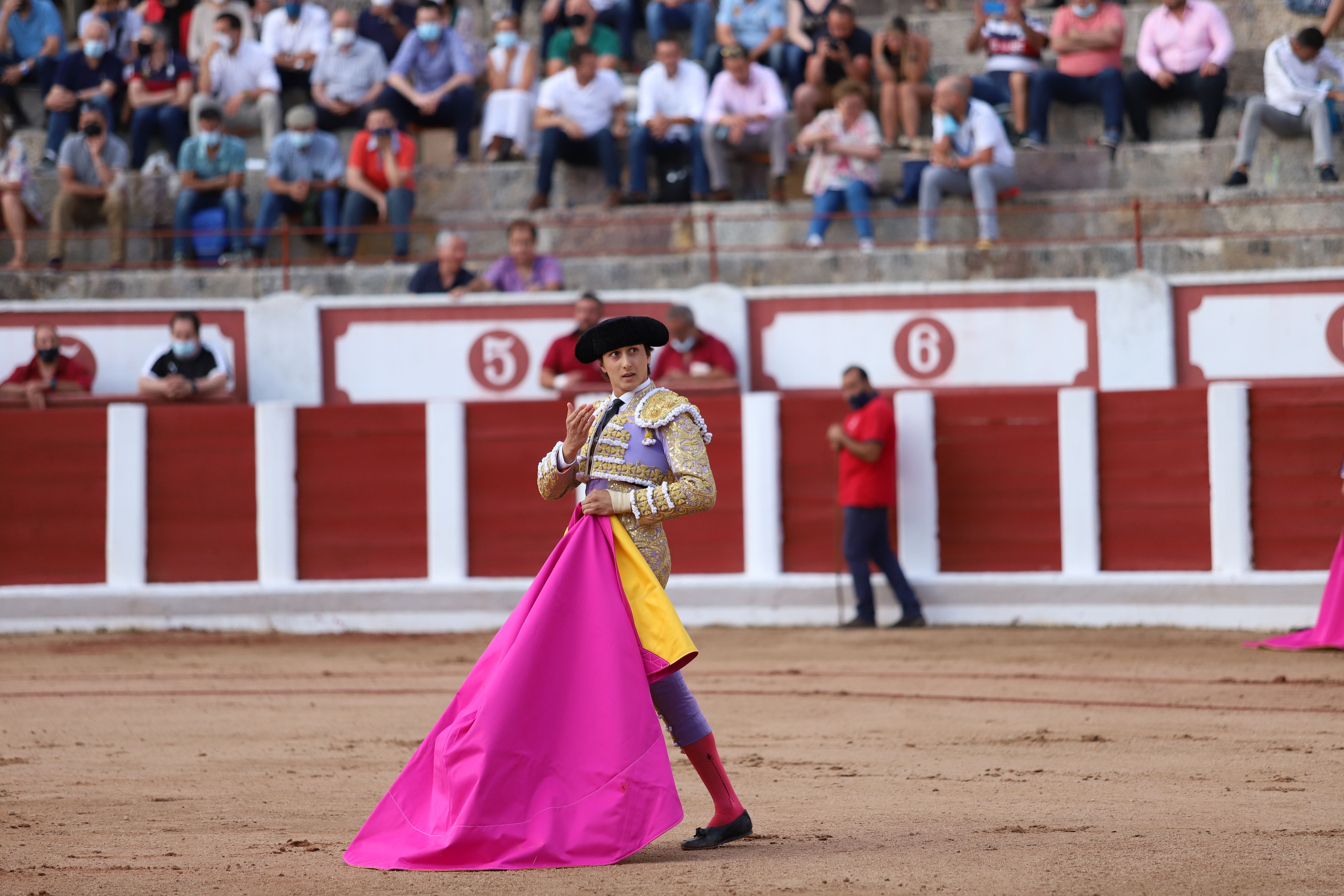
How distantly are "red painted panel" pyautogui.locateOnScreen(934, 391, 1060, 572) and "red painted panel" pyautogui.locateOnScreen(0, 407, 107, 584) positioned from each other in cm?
477

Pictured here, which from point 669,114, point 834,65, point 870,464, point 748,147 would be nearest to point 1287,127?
point 834,65

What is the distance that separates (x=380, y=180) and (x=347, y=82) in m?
1.20

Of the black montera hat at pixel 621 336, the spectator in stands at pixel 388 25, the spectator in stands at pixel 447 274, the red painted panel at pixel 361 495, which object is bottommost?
the red painted panel at pixel 361 495

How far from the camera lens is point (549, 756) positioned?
3.65 m

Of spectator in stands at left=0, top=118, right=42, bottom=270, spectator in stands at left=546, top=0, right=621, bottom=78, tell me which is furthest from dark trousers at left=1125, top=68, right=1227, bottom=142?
spectator in stands at left=0, top=118, right=42, bottom=270

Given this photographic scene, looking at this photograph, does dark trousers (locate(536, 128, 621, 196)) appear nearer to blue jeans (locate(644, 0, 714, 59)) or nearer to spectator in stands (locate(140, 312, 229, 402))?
blue jeans (locate(644, 0, 714, 59))

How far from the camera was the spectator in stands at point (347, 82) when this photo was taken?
38.8ft

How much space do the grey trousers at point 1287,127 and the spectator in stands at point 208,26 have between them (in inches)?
280

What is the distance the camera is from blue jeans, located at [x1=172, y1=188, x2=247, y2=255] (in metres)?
11.0

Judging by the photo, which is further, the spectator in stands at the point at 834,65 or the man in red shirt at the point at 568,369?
the spectator in stands at the point at 834,65

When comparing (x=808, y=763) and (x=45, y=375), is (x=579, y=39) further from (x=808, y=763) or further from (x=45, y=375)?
(x=808, y=763)

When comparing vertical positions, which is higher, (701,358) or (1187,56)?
(1187,56)

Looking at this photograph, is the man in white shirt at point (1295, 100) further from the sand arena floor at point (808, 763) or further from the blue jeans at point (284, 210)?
the blue jeans at point (284, 210)

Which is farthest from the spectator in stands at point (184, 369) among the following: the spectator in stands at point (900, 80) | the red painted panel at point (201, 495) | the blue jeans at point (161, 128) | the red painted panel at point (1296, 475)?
the red painted panel at point (1296, 475)
